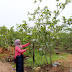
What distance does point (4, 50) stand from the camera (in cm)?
941

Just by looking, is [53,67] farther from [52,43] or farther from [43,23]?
[43,23]

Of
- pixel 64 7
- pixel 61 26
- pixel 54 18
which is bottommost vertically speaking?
pixel 61 26

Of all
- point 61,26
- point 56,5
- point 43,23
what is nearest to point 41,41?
point 43,23

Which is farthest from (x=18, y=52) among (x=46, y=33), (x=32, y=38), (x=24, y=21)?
(x=24, y=21)

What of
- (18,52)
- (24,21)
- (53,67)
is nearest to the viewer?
(18,52)

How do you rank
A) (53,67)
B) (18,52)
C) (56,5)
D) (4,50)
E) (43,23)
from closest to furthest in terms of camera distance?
(18,52) → (56,5) → (43,23) → (53,67) → (4,50)

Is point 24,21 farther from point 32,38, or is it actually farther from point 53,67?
point 53,67

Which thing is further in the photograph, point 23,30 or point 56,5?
point 23,30

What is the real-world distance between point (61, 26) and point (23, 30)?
2.61 meters

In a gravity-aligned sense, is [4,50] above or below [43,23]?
below

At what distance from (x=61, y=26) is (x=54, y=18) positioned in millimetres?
462

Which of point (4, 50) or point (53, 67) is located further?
point (4, 50)

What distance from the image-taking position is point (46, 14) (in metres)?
4.49

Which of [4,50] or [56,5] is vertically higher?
[56,5]
